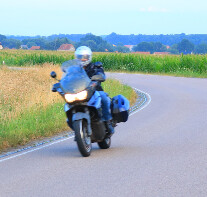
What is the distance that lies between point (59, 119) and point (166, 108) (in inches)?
231

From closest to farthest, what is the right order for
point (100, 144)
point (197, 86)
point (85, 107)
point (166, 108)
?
point (85, 107) < point (100, 144) < point (166, 108) < point (197, 86)

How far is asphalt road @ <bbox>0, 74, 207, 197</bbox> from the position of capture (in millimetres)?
7402

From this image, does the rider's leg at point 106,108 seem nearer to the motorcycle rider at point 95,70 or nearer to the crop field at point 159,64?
the motorcycle rider at point 95,70

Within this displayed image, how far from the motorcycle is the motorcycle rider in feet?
0.43

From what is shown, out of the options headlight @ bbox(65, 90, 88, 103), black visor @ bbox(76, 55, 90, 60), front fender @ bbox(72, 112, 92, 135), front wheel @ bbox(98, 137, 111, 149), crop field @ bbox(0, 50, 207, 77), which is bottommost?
crop field @ bbox(0, 50, 207, 77)

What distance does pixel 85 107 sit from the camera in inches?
393

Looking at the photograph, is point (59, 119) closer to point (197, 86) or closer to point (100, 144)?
point (100, 144)

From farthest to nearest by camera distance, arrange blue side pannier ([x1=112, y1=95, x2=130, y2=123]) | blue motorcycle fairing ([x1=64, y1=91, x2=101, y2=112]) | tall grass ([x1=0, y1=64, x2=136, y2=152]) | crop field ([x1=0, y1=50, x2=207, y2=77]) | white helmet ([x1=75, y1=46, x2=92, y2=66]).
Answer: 1. crop field ([x1=0, y1=50, x2=207, y2=77])
2. tall grass ([x1=0, y1=64, x2=136, y2=152])
3. blue side pannier ([x1=112, y1=95, x2=130, y2=123])
4. white helmet ([x1=75, y1=46, x2=92, y2=66])
5. blue motorcycle fairing ([x1=64, y1=91, x2=101, y2=112])

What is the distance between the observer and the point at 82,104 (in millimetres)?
9852

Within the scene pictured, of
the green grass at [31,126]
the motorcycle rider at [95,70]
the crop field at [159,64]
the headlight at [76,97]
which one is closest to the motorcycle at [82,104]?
the headlight at [76,97]

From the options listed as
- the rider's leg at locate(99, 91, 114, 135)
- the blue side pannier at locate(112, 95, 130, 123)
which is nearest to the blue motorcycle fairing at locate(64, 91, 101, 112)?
the rider's leg at locate(99, 91, 114, 135)

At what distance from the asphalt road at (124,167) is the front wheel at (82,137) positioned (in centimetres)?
15

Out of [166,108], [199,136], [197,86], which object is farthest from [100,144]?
[197,86]

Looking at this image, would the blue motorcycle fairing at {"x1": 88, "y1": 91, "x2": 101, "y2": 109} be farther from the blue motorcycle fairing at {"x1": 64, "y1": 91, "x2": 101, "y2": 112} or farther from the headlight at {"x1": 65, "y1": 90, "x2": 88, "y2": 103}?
the headlight at {"x1": 65, "y1": 90, "x2": 88, "y2": 103}
